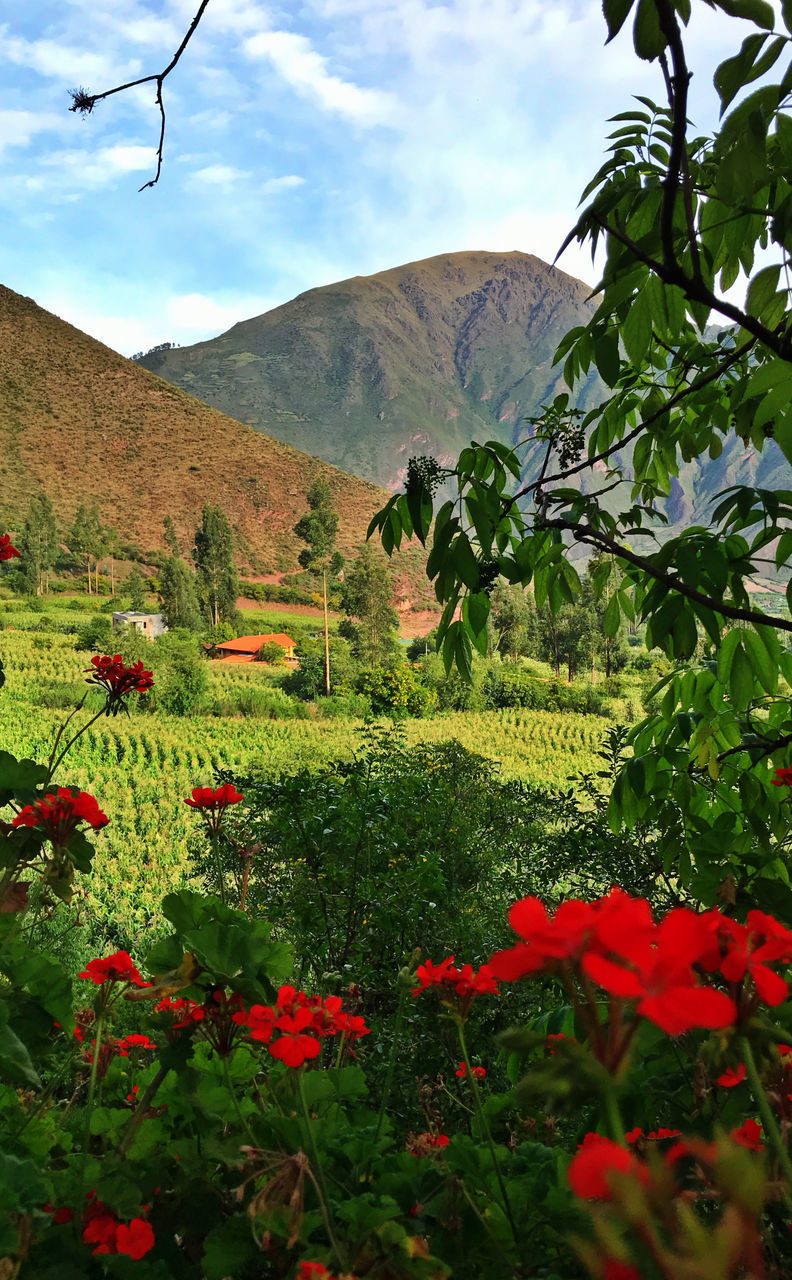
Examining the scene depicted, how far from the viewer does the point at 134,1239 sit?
462mm

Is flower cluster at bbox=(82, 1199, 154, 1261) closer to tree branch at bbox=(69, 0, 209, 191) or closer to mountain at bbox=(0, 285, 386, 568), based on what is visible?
tree branch at bbox=(69, 0, 209, 191)

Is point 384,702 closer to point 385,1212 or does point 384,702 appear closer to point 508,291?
point 385,1212

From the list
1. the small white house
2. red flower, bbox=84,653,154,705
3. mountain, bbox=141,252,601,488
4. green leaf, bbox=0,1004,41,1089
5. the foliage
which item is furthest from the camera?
mountain, bbox=141,252,601,488

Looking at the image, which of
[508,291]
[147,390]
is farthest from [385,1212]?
[508,291]

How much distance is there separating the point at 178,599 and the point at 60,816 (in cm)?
1572

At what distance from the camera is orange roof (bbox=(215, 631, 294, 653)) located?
1491 centimetres

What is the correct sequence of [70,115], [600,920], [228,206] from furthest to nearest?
[228,206] → [70,115] → [600,920]

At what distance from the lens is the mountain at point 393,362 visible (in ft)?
238

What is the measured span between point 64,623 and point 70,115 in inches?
540

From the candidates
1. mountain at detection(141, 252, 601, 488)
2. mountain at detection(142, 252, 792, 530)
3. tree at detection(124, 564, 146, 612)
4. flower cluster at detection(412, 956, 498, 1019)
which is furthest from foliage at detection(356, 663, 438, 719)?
mountain at detection(141, 252, 601, 488)

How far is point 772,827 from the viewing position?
91 cm

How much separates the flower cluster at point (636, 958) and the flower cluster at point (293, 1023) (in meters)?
0.24

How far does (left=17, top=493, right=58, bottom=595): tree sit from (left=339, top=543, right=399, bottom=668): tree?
6.47 m

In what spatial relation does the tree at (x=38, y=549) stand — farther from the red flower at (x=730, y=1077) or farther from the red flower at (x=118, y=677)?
the red flower at (x=730, y=1077)
